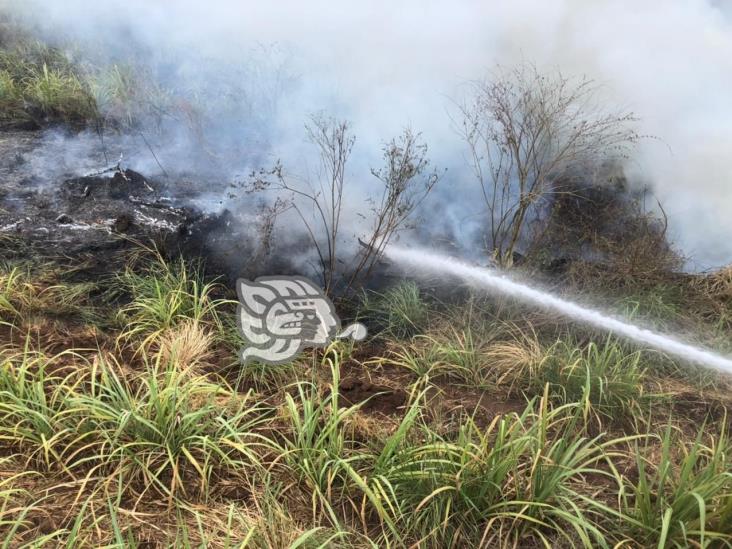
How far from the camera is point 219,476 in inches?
101

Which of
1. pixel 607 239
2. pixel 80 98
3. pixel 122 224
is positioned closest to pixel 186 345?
pixel 122 224

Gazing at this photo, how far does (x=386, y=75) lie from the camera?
6.45 meters

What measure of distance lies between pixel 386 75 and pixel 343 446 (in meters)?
4.94

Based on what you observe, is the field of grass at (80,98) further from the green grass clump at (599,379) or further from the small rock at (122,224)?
the green grass clump at (599,379)

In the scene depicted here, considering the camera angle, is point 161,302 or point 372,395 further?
point 161,302

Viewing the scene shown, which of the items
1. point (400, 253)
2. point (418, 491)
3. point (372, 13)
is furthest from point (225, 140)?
point (418, 491)

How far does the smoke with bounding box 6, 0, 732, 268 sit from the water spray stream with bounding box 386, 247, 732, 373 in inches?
23.1

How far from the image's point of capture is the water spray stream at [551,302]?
4.02 m

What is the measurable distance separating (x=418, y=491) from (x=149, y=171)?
191 inches

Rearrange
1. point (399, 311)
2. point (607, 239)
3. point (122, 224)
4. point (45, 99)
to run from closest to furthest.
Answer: point (399, 311) < point (122, 224) < point (607, 239) < point (45, 99)

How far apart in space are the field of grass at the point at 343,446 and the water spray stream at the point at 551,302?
22cm

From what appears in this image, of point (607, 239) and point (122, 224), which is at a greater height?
point (607, 239)

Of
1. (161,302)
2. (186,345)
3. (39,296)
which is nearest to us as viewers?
(186,345)

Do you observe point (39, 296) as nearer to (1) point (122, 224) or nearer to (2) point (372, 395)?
(1) point (122, 224)
